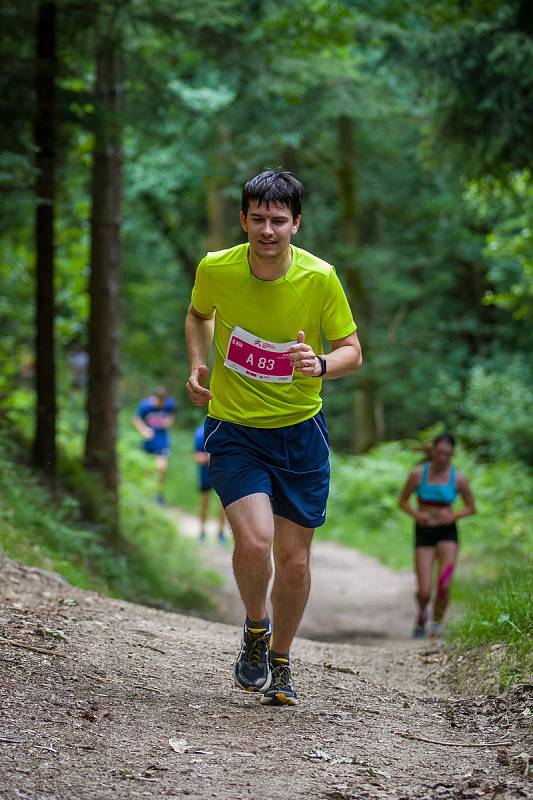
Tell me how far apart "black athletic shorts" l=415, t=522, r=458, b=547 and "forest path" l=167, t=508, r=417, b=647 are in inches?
41.0

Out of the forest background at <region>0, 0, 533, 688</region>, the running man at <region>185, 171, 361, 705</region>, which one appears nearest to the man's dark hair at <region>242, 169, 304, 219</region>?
the running man at <region>185, 171, 361, 705</region>

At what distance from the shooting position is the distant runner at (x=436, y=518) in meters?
10.8

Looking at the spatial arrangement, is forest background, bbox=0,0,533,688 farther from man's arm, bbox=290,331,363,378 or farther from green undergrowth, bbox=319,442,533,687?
man's arm, bbox=290,331,363,378

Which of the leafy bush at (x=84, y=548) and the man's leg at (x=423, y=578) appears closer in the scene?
the leafy bush at (x=84, y=548)

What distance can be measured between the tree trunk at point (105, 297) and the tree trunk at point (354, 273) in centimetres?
1463

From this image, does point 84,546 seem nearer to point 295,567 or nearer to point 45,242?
point 45,242

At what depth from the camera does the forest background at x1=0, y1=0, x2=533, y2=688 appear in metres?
10.8

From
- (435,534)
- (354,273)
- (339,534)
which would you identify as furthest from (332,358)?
(354,273)

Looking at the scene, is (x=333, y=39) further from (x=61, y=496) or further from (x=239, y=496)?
(x=239, y=496)

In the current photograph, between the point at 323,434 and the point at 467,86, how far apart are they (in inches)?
267

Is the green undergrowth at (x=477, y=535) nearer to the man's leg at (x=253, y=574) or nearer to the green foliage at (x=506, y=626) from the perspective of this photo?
the green foliage at (x=506, y=626)

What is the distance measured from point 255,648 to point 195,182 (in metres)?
20.6

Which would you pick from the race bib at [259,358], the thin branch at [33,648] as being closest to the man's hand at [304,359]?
the race bib at [259,358]

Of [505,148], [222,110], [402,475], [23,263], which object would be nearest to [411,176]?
[402,475]
